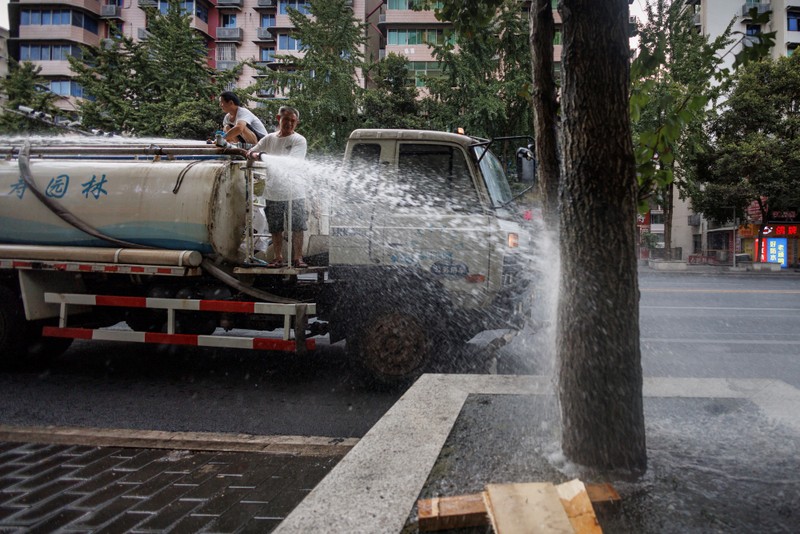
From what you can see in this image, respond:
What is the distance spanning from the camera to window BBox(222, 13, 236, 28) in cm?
4716

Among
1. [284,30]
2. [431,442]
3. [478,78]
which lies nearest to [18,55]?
[284,30]

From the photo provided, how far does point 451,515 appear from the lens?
190 cm

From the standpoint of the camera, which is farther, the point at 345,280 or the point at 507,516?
the point at 345,280

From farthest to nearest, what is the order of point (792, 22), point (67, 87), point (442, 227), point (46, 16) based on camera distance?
1. point (67, 87)
2. point (46, 16)
3. point (792, 22)
4. point (442, 227)

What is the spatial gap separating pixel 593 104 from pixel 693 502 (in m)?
1.67

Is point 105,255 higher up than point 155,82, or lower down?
lower down

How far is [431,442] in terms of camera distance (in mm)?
2693

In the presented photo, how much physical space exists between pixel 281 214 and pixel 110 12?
1943 inches

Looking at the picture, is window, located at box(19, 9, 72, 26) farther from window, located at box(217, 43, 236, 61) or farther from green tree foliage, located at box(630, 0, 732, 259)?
green tree foliage, located at box(630, 0, 732, 259)

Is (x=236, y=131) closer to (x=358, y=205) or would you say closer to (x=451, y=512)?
(x=358, y=205)

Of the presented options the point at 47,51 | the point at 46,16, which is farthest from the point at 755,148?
the point at 46,16

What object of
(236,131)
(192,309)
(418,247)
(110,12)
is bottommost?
(192,309)

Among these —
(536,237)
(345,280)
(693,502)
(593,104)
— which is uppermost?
(593,104)

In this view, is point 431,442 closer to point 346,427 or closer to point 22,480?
point 346,427
